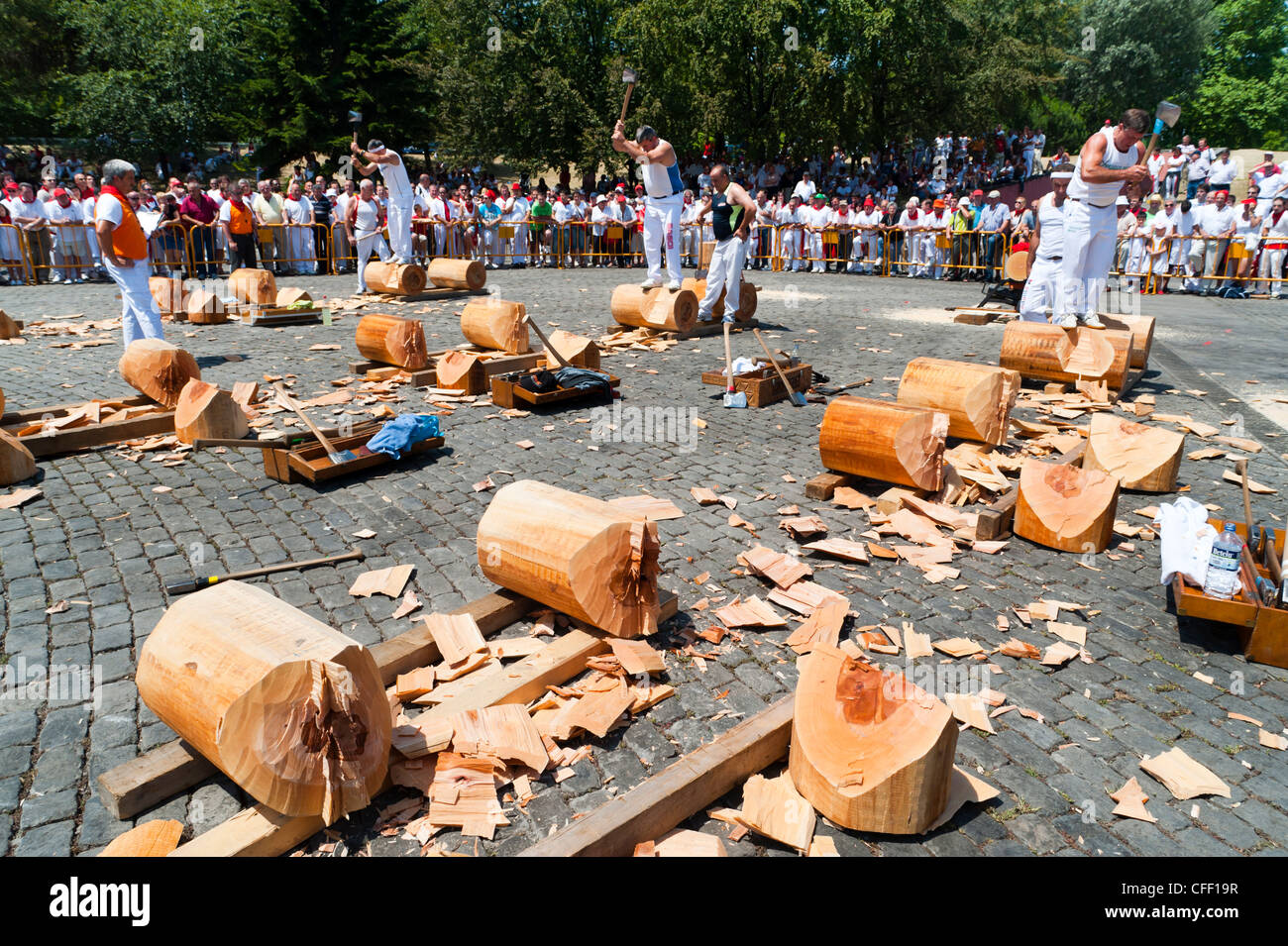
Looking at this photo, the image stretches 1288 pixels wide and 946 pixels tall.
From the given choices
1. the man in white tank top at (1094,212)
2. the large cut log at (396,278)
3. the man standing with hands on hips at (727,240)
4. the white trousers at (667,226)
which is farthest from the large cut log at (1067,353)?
the large cut log at (396,278)

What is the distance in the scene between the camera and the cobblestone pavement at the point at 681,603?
10.6 feet

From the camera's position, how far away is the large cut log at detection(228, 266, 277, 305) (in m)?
13.8

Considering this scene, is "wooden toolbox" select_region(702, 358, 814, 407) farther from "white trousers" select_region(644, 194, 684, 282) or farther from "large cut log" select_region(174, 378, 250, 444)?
"large cut log" select_region(174, 378, 250, 444)

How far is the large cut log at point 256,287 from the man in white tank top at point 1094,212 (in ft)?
39.3

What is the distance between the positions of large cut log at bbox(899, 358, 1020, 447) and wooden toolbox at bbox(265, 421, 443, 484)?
15.5 feet

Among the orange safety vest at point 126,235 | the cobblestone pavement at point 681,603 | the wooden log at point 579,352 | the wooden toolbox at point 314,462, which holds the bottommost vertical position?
the cobblestone pavement at point 681,603

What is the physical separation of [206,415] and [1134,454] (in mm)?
7888

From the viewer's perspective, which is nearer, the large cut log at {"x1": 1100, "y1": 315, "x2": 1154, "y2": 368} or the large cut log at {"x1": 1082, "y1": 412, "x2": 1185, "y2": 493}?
the large cut log at {"x1": 1082, "y1": 412, "x2": 1185, "y2": 493}

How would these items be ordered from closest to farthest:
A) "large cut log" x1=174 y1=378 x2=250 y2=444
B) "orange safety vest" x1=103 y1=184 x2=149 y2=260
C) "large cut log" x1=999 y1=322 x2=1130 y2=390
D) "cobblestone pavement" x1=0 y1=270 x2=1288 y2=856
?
"cobblestone pavement" x1=0 y1=270 x2=1288 y2=856
"large cut log" x1=174 y1=378 x2=250 y2=444
"large cut log" x1=999 y1=322 x2=1130 y2=390
"orange safety vest" x1=103 y1=184 x2=149 y2=260

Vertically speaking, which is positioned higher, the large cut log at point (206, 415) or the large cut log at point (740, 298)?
the large cut log at point (740, 298)

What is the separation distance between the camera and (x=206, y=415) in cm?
728

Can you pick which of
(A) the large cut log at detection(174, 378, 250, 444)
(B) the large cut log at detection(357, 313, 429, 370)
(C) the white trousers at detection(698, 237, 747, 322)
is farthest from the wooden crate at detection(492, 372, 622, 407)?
(C) the white trousers at detection(698, 237, 747, 322)

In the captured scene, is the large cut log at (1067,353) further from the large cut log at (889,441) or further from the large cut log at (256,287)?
the large cut log at (256,287)
